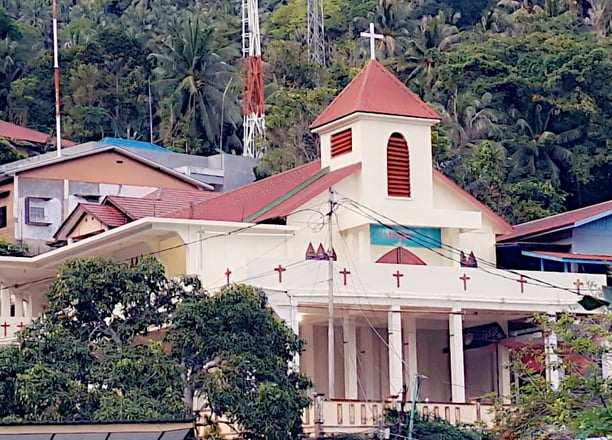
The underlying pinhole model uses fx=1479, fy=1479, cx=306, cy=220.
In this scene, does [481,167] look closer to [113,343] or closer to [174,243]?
[174,243]

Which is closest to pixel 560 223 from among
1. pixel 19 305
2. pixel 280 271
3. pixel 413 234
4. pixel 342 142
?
pixel 413 234

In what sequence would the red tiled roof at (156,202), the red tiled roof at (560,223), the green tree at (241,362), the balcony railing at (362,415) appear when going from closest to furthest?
the green tree at (241,362), the balcony railing at (362,415), the red tiled roof at (560,223), the red tiled roof at (156,202)

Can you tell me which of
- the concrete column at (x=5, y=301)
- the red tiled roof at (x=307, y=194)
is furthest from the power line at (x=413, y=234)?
the concrete column at (x=5, y=301)

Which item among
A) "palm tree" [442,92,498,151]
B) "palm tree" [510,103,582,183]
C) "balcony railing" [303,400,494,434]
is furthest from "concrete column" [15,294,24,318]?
"palm tree" [510,103,582,183]

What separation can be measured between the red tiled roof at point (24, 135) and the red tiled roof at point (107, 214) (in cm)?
2681

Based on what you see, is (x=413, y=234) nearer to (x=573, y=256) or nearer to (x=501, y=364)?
(x=501, y=364)

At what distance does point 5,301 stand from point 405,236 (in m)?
11.7

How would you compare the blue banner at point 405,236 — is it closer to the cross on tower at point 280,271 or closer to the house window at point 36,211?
the cross on tower at point 280,271

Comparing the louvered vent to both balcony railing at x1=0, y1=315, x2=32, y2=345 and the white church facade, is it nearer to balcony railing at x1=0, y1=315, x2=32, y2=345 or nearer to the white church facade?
the white church facade

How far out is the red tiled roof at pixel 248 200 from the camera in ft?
113

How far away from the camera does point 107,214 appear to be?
36.8m

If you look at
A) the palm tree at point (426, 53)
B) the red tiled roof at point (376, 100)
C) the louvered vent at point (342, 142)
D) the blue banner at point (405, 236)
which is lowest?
the blue banner at point (405, 236)

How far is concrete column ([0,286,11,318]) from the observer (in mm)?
38812

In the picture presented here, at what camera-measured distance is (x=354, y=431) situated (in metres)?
29.2
